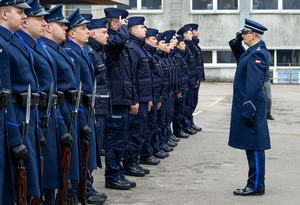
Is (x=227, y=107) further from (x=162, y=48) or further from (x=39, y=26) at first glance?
(x=39, y=26)

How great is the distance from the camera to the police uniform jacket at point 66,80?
17.8 feet

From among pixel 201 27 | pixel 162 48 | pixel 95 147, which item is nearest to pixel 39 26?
pixel 95 147

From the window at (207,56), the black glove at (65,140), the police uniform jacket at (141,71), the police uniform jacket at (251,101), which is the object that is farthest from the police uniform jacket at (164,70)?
the window at (207,56)

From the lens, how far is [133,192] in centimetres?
707

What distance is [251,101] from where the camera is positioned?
272 inches

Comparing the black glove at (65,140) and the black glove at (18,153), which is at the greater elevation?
the black glove at (18,153)

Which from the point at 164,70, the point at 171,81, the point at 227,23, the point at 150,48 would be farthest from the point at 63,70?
the point at 227,23

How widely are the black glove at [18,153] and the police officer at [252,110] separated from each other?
3.24 m

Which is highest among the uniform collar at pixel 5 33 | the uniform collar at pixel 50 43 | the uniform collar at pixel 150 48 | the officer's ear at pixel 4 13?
the officer's ear at pixel 4 13

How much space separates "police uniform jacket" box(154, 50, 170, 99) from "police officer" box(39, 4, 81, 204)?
3.99m

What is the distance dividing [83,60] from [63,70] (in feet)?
1.86

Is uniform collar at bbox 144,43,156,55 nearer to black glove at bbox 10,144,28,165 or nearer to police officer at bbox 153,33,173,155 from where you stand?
police officer at bbox 153,33,173,155

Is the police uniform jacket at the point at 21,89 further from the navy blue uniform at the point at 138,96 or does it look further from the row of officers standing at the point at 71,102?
the navy blue uniform at the point at 138,96

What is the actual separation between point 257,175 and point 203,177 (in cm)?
126
